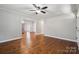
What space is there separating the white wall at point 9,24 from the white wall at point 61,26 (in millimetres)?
497

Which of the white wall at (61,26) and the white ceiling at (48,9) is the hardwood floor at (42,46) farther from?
the white ceiling at (48,9)

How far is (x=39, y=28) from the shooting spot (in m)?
2.12

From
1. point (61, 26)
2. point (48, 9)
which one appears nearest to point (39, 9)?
point (48, 9)

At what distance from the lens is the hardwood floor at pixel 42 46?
212 cm

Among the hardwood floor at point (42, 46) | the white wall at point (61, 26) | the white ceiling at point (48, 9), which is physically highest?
the white ceiling at point (48, 9)

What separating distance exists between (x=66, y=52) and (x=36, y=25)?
72 cm

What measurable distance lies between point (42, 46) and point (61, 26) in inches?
19.3

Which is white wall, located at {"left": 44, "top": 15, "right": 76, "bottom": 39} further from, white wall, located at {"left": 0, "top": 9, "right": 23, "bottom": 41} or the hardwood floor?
white wall, located at {"left": 0, "top": 9, "right": 23, "bottom": 41}

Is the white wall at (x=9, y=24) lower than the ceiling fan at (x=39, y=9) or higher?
lower

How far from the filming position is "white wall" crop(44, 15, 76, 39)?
6.86ft

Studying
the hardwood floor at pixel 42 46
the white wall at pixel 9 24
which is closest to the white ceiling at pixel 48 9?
the white wall at pixel 9 24

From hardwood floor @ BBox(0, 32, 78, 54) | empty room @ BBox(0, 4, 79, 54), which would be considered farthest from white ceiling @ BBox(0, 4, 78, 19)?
hardwood floor @ BBox(0, 32, 78, 54)

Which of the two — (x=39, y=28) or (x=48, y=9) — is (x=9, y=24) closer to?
(x=39, y=28)

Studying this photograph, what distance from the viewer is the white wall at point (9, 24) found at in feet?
6.86
